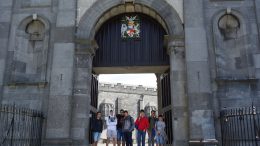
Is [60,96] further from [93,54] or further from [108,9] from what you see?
[108,9]

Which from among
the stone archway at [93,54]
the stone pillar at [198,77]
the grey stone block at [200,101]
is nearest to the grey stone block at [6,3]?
the stone archway at [93,54]

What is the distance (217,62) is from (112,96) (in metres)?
31.1

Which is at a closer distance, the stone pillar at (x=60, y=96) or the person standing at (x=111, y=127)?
the stone pillar at (x=60, y=96)

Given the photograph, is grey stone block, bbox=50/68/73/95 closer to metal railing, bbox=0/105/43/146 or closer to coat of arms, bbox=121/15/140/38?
metal railing, bbox=0/105/43/146

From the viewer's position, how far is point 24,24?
49.2 ft

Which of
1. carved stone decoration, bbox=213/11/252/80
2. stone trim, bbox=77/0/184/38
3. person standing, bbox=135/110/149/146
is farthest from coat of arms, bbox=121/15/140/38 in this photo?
person standing, bbox=135/110/149/146

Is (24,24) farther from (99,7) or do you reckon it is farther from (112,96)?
(112,96)

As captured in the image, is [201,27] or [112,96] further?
[112,96]

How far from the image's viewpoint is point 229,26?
571 inches

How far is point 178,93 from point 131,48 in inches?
139

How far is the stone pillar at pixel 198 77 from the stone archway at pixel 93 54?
Answer: 36 centimetres

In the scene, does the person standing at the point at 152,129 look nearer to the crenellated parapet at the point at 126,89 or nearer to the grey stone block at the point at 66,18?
the grey stone block at the point at 66,18

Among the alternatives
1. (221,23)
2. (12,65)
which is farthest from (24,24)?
(221,23)

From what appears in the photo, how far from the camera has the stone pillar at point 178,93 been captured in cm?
1284
